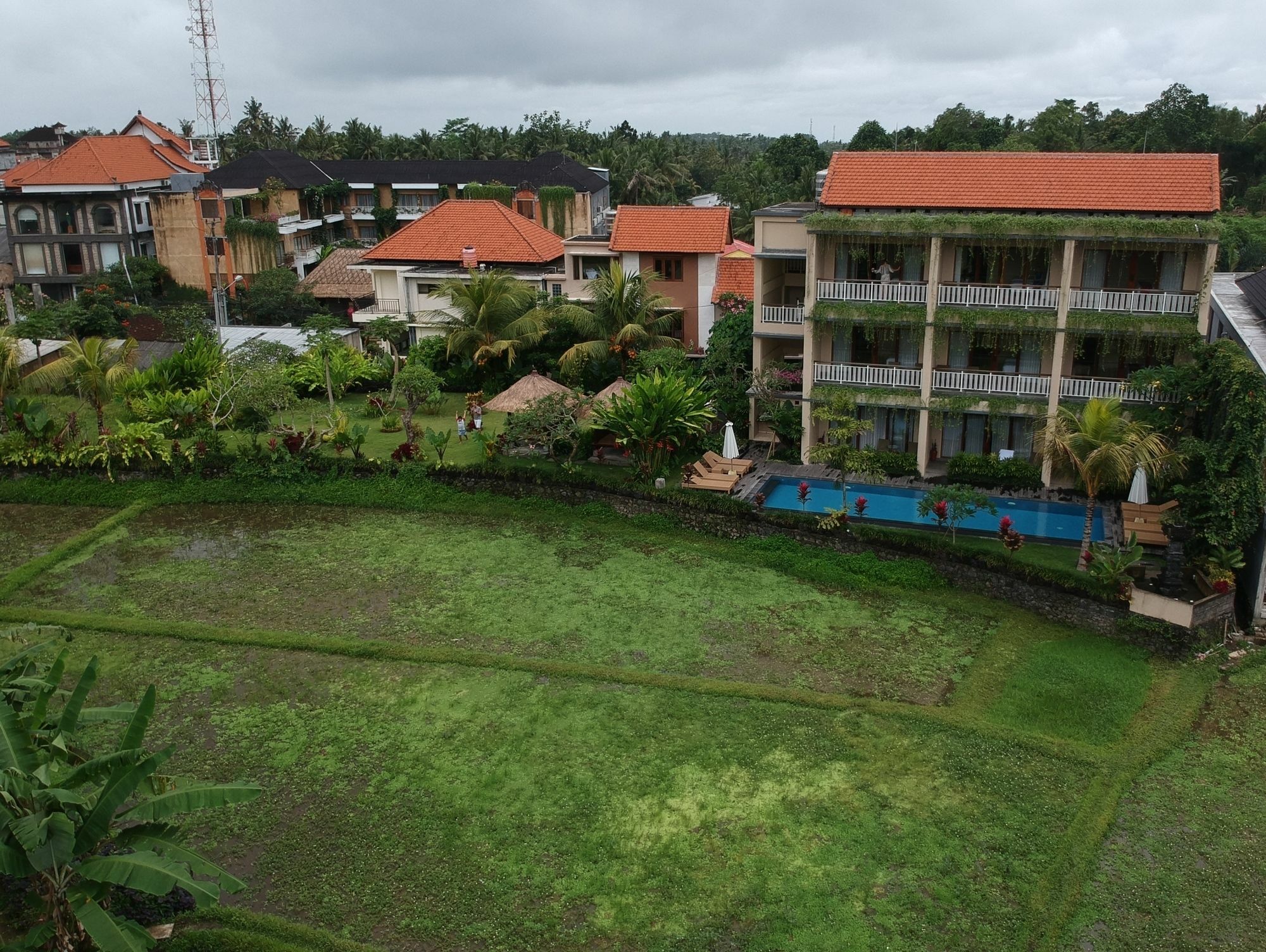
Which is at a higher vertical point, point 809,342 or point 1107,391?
point 809,342

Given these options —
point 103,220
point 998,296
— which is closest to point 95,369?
point 998,296

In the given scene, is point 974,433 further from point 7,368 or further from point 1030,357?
point 7,368

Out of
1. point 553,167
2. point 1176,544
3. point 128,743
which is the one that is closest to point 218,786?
point 128,743

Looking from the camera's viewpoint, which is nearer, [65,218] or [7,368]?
[7,368]

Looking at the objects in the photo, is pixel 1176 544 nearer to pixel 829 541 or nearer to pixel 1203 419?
pixel 1203 419

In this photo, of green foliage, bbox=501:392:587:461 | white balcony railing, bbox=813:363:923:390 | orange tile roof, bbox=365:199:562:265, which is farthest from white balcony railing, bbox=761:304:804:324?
orange tile roof, bbox=365:199:562:265

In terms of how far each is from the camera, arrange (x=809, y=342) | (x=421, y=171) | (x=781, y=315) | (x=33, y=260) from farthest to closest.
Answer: (x=421, y=171), (x=33, y=260), (x=781, y=315), (x=809, y=342)

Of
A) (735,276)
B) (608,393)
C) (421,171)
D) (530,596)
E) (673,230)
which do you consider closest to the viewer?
(530,596)

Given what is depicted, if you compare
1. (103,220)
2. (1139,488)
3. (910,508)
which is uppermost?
(103,220)
